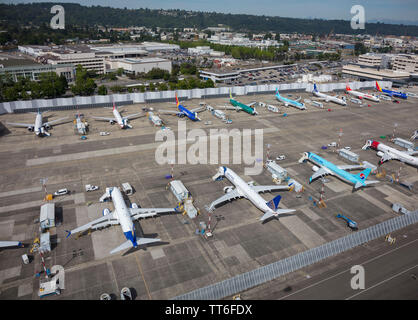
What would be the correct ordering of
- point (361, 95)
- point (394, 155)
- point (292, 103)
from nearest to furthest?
1. point (394, 155)
2. point (292, 103)
3. point (361, 95)

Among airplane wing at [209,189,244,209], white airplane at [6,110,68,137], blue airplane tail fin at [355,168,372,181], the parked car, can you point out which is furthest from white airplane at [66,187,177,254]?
white airplane at [6,110,68,137]

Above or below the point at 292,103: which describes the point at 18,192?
below

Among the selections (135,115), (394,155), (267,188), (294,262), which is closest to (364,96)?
(394,155)

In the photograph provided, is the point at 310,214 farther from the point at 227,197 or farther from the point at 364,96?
the point at 364,96

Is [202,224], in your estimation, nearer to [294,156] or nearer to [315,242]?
[315,242]
